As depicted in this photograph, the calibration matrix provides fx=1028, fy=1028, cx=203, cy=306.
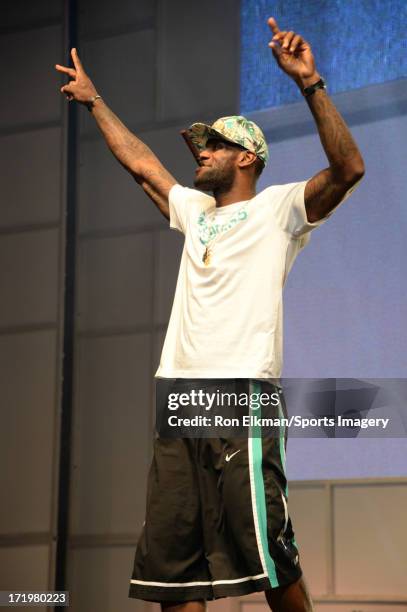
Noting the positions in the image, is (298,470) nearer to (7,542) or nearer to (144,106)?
(7,542)

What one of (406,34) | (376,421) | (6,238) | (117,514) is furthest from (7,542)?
(406,34)

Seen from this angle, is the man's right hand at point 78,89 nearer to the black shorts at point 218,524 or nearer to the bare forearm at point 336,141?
the bare forearm at point 336,141

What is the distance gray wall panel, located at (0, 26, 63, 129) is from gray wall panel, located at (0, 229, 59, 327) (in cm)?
52

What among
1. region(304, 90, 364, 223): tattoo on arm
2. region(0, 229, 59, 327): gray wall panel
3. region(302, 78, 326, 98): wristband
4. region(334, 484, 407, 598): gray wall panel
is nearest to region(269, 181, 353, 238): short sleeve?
region(304, 90, 364, 223): tattoo on arm

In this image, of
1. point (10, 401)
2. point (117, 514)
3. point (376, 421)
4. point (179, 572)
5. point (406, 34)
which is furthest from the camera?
point (10, 401)

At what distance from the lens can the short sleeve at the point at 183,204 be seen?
2.64 metres

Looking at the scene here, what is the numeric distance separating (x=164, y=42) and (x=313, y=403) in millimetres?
1662

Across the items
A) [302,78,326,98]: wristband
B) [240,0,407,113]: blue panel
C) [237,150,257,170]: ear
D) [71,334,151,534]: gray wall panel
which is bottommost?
[71,334,151,534]: gray wall panel

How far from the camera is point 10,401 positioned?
4.15 m

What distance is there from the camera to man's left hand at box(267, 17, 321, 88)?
7.52ft

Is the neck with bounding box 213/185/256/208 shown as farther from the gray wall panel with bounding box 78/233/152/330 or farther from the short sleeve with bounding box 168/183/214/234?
the gray wall panel with bounding box 78/233/152/330

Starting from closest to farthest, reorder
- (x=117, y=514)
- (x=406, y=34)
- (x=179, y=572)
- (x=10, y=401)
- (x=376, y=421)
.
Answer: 1. (x=179, y=572)
2. (x=376, y=421)
3. (x=406, y=34)
4. (x=117, y=514)
5. (x=10, y=401)

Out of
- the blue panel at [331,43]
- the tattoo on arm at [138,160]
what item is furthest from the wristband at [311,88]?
the blue panel at [331,43]

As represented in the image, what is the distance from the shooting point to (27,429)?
4094 millimetres
